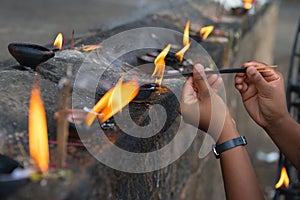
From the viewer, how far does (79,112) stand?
5.90 ft

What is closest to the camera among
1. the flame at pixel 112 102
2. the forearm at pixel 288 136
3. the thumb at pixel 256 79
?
the flame at pixel 112 102

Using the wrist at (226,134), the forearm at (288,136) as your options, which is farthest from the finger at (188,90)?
the forearm at (288,136)

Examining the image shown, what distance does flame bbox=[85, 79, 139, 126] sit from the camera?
1855mm

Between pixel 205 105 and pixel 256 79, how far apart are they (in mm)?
302

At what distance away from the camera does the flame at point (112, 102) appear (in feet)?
6.09

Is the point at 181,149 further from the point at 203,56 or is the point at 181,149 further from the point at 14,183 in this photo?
the point at 14,183

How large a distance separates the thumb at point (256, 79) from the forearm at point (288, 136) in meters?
0.21

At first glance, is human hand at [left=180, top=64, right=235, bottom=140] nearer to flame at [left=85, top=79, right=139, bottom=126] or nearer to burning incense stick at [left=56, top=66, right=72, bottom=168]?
flame at [left=85, top=79, right=139, bottom=126]

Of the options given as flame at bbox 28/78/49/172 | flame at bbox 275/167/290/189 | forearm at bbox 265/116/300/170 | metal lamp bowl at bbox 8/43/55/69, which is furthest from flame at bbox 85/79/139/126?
flame at bbox 275/167/290/189

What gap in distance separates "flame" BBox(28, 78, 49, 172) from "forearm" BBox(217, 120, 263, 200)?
99 cm

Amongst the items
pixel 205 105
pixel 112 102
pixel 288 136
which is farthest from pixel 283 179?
pixel 112 102

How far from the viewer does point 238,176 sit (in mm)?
2316

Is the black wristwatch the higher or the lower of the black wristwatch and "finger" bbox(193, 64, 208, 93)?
the lower

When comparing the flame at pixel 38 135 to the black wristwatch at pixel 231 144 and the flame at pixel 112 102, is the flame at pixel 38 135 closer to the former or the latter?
the flame at pixel 112 102
